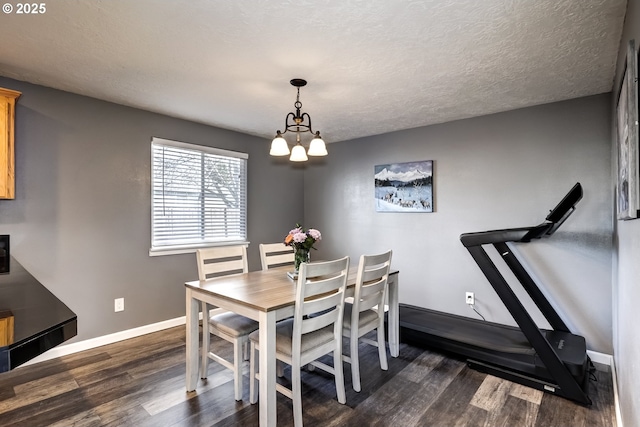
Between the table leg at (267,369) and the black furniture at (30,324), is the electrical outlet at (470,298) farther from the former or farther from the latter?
the black furniture at (30,324)

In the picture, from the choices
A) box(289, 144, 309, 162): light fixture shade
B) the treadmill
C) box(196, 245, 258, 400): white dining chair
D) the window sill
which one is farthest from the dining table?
the window sill

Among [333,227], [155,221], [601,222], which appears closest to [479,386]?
[601,222]

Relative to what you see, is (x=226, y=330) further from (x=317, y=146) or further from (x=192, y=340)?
(x=317, y=146)

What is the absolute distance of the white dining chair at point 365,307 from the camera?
7.62 ft

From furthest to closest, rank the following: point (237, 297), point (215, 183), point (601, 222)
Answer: point (215, 183) → point (601, 222) → point (237, 297)

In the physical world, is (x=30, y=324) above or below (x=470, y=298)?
above

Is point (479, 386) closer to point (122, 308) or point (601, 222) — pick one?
point (601, 222)

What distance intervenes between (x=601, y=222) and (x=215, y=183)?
157 inches

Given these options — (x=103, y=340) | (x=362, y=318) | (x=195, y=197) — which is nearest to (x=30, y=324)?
(x=362, y=318)

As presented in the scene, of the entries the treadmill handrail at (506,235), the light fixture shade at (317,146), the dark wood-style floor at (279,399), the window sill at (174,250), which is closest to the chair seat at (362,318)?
the dark wood-style floor at (279,399)

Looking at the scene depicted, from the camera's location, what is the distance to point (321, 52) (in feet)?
6.94

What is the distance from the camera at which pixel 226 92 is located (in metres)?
2.84

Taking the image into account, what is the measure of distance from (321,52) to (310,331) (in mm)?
1792

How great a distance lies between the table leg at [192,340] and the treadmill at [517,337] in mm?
1920
